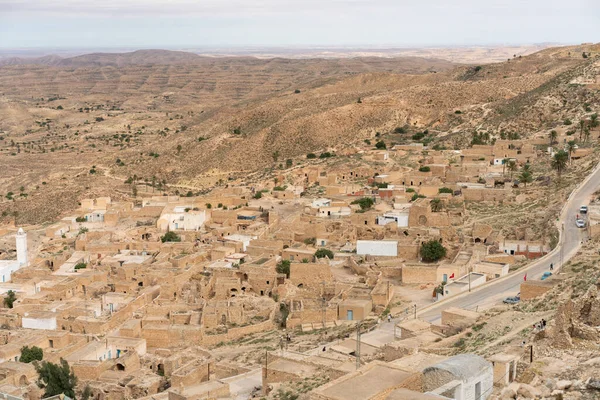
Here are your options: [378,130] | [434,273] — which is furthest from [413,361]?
[378,130]

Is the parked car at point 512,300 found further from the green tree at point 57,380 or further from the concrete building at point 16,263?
the concrete building at point 16,263

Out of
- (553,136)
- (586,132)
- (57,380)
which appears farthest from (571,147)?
(57,380)

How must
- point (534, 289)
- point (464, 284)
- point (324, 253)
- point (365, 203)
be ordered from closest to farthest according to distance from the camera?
point (534, 289) < point (464, 284) < point (324, 253) < point (365, 203)

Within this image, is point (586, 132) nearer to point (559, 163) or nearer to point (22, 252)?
point (559, 163)

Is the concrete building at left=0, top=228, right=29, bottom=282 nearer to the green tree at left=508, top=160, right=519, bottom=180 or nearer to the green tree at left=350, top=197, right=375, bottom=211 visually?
the green tree at left=350, top=197, right=375, bottom=211

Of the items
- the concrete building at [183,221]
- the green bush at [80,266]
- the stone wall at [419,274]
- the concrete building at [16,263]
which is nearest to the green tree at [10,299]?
the concrete building at [16,263]

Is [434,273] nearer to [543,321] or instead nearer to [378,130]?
[543,321]

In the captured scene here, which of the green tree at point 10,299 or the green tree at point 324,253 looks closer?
the green tree at point 10,299
